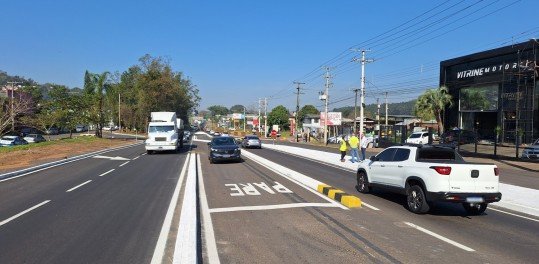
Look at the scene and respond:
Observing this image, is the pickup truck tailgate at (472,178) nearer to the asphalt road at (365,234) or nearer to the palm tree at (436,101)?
the asphalt road at (365,234)

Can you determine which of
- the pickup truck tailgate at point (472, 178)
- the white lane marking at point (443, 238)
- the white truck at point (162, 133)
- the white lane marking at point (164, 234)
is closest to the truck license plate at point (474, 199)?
the pickup truck tailgate at point (472, 178)

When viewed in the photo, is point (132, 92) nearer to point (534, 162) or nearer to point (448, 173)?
point (534, 162)

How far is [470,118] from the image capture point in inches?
1734

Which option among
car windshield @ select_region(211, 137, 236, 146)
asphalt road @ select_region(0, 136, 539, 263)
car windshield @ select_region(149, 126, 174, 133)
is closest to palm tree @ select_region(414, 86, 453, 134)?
car windshield @ select_region(211, 137, 236, 146)

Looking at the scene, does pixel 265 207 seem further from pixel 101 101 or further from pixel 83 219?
pixel 101 101

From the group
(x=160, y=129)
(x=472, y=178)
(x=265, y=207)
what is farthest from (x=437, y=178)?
(x=160, y=129)

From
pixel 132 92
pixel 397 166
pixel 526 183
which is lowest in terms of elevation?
pixel 526 183

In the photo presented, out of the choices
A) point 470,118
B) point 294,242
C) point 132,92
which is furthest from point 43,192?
point 132,92

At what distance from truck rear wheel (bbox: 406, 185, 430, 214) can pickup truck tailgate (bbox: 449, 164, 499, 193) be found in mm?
717

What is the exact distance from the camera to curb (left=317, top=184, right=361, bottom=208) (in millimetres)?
11109

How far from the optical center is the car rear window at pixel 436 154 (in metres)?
11.1

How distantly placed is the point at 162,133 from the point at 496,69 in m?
28.9

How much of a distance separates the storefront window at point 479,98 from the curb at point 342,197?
107ft

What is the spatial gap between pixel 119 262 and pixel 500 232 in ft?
22.8
